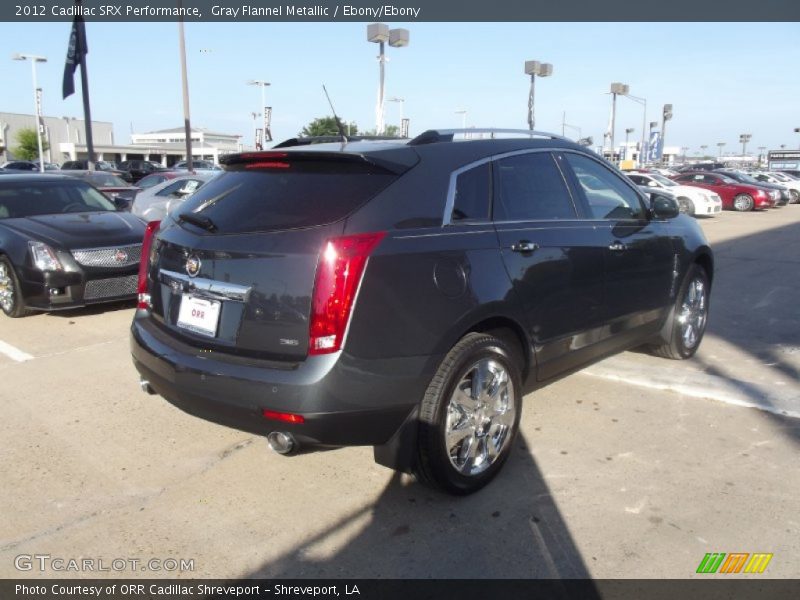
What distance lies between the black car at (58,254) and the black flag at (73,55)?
604 inches

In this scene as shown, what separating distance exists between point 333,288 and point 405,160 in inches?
31.8

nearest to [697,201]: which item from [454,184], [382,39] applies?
[382,39]

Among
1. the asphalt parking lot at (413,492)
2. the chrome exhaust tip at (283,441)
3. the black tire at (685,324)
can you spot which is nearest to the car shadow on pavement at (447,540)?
the asphalt parking lot at (413,492)

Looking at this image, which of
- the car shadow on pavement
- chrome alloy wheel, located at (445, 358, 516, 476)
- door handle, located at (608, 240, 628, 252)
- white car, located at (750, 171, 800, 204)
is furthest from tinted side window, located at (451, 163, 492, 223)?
white car, located at (750, 171, 800, 204)

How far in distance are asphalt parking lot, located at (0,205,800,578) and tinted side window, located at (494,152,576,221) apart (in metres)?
1.33

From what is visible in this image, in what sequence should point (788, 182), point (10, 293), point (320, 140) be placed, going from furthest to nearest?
1. point (788, 182)
2. point (10, 293)
3. point (320, 140)

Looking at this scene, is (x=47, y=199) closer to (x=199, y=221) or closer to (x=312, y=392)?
(x=199, y=221)

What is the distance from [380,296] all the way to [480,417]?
0.95 metres

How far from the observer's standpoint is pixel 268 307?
2883 millimetres

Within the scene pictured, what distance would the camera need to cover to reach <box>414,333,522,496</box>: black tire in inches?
121

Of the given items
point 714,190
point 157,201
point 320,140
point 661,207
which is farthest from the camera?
point 714,190

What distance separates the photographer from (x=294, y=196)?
314 centimetres

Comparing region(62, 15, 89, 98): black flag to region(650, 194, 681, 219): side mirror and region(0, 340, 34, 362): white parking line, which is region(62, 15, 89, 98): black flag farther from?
region(650, 194, 681, 219): side mirror

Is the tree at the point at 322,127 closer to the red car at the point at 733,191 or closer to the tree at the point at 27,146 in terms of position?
the red car at the point at 733,191
